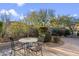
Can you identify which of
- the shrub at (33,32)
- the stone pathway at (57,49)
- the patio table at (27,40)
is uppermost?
the shrub at (33,32)

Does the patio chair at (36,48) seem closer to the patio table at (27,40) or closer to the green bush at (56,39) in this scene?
the patio table at (27,40)

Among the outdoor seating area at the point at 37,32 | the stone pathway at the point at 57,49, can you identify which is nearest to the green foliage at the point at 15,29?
the outdoor seating area at the point at 37,32

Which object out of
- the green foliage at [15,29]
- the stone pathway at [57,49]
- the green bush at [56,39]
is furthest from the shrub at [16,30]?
the green bush at [56,39]

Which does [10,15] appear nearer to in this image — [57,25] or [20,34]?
[20,34]

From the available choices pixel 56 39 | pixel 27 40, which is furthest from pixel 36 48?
pixel 56 39

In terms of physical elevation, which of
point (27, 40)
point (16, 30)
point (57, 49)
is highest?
point (16, 30)

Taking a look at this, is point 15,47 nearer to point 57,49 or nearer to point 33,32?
point 33,32

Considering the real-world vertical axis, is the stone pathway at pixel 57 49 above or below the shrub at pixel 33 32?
below

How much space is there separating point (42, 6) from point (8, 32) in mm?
461

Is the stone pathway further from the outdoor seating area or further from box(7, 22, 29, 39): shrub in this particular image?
box(7, 22, 29, 39): shrub

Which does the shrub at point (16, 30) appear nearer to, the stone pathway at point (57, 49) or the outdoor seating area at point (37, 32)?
the outdoor seating area at point (37, 32)

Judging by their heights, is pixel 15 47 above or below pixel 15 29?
below

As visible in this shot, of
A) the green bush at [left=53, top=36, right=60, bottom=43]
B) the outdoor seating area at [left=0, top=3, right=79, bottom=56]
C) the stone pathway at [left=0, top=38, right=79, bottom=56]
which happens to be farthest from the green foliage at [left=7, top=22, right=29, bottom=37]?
the green bush at [left=53, top=36, right=60, bottom=43]

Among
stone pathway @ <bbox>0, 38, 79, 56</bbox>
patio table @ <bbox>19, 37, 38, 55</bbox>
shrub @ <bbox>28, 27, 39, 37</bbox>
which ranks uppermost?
shrub @ <bbox>28, 27, 39, 37</bbox>
